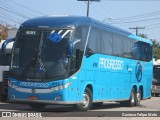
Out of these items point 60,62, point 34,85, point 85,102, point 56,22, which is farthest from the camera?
point 85,102

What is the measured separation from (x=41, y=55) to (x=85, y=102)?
2.76 metres

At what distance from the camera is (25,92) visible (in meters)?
17.8

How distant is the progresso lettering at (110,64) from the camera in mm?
20308

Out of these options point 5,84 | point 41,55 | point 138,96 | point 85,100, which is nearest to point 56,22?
point 41,55

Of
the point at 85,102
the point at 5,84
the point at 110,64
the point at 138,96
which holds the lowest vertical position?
the point at 138,96

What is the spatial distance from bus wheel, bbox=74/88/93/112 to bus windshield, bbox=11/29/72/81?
178 cm

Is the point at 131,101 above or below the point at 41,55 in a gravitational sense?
below

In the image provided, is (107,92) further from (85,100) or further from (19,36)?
(19,36)

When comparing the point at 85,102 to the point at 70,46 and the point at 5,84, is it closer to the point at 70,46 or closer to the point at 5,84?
the point at 70,46

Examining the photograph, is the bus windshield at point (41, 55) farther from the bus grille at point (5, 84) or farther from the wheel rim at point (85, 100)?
the bus grille at point (5, 84)

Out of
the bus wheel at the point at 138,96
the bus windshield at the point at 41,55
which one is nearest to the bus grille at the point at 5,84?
the bus windshield at the point at 41,55

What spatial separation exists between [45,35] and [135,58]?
8364 millimetres

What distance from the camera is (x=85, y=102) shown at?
744 inches

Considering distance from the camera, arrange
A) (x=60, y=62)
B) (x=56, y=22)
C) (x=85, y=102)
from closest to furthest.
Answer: (x=60, y=62), (x=56, y=22), (x=85, y=102)
